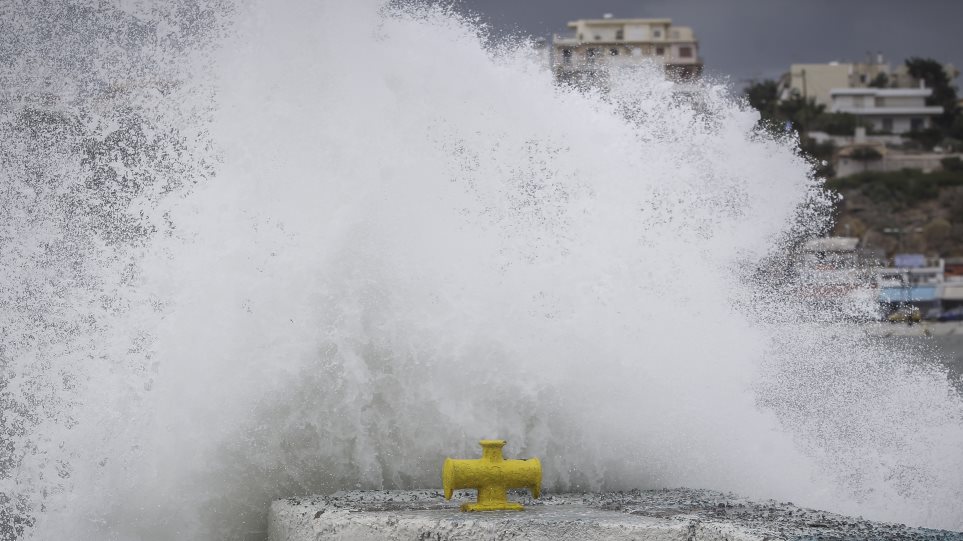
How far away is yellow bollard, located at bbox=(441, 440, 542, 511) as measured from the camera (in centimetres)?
515

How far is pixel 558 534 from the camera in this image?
4734 mm

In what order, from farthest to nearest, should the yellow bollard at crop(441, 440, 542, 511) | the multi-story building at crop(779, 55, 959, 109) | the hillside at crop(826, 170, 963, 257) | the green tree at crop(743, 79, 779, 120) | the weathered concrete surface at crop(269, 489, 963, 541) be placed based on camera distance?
the multi-story building at crop(779, 55, 959, 109), the green tree at crop(743, 79, 779, 120), the hillside at crop(826, 170, 963, 257), the yellow bollard at crop(441, 440, 542, 511), the weathered concrete surface at crop(269, 489, 963, 541)

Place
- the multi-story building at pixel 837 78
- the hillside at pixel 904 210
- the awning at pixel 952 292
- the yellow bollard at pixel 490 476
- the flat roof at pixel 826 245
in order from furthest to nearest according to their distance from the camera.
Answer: the multi-story building at pixel 837 78 → the hillside at pixel 904 210 → the awning at pixel 952 292 → the flat roof at pixel 826 245 → the yellow bollard at pixel 490 476

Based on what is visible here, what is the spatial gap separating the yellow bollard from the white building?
128 m

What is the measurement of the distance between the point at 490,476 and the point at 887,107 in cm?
13234

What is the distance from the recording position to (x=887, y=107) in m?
129

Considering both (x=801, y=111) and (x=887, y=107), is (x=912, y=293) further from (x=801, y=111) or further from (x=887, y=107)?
(x=887, y=107)

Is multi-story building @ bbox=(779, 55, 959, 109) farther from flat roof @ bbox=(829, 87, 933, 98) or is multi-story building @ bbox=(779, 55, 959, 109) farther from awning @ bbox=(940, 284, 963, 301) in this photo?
awning @ bbox=(940, 284, 963, 301)

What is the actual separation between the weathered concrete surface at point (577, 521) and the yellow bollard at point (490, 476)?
109 millimetres

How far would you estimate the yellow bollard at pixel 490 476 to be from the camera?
5.15 metres

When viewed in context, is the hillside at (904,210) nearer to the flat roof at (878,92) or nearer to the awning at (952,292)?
the awning at (952,292)

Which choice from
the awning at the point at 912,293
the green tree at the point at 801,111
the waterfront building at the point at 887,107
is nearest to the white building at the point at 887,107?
the waterfront building at the point at 887,107

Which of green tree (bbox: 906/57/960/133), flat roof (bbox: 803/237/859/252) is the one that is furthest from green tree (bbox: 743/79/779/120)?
flat roof (bbox: 803/237/859/252)

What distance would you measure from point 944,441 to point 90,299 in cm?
611
